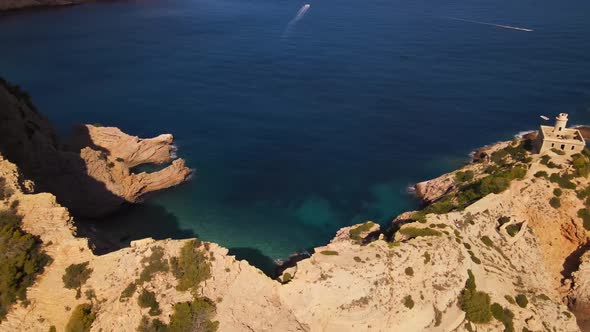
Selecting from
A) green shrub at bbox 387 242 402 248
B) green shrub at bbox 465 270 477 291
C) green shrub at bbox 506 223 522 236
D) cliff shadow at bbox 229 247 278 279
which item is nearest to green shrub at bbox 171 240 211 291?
cliff shadow at bbox 229 247 278 279

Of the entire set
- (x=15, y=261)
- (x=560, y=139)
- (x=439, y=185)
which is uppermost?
(x=560, y=139)

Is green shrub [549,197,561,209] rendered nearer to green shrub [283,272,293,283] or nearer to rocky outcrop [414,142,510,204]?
rocky outcrop [414,142,510,204]

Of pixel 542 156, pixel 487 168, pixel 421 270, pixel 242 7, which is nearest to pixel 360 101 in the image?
pixel 487 168

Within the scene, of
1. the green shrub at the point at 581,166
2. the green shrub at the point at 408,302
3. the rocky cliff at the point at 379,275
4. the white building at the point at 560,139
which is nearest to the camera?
the rocky cliff at the point at 379,275

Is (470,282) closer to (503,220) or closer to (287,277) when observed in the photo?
(503,220)

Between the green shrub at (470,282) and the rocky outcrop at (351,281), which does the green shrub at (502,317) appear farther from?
the green shrub at (470,282)

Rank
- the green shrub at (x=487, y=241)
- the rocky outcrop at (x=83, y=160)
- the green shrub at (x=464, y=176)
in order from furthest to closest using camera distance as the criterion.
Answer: the green shrub at (x=464, y=176)
the rocky outcrop at (x=83, y=160)
the green shrub at (x=487, y=241)

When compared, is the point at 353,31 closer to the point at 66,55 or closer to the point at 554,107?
the point at 554,107

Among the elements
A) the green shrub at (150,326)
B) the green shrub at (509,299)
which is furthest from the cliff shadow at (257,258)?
the green shrub at (509,299)

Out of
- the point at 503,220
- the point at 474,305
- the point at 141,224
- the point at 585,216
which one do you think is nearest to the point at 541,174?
the point at 585,216
